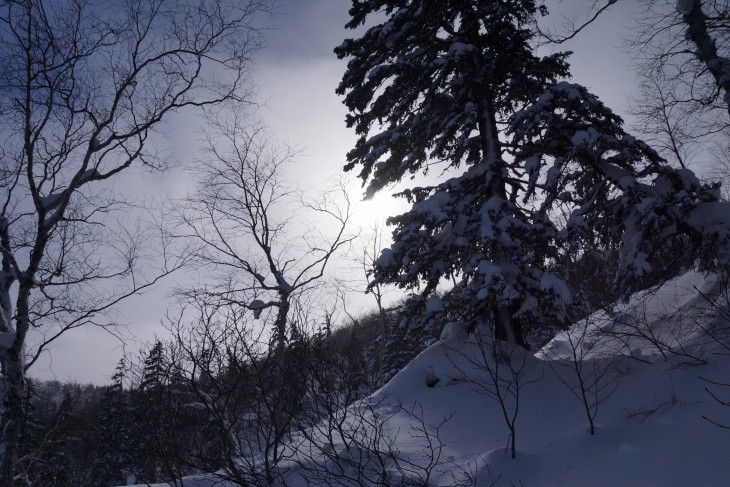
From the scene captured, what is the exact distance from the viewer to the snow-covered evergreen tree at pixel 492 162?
20.8 feet

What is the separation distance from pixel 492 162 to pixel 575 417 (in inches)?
203

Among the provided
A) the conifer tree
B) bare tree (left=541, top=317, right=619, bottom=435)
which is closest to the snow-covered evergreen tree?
bare tree (left=541, top=317, right=619, bottom=435)

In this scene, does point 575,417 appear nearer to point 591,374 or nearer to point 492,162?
point 591,374

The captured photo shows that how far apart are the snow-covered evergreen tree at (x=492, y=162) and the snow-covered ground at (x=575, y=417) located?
1.18m

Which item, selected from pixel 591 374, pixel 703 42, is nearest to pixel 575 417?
pixel 591 374

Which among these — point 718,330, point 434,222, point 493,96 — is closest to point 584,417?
point 718,330

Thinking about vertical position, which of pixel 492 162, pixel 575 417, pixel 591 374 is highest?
pixel 492 162

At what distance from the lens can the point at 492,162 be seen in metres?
8.06

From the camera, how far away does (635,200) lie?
596cm

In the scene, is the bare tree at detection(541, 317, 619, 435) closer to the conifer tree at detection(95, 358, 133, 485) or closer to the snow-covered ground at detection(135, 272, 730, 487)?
the snow-covered ground at detection(135, 272, 730, 487)

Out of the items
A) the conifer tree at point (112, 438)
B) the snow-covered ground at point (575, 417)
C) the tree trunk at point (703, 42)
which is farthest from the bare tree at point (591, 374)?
the conifer tree at point (112, 438)

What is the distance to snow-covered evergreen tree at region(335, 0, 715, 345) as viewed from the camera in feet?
20.8

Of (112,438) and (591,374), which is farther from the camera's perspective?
(112,438)

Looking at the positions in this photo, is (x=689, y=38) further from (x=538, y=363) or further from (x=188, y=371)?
(x=188, y=371)
